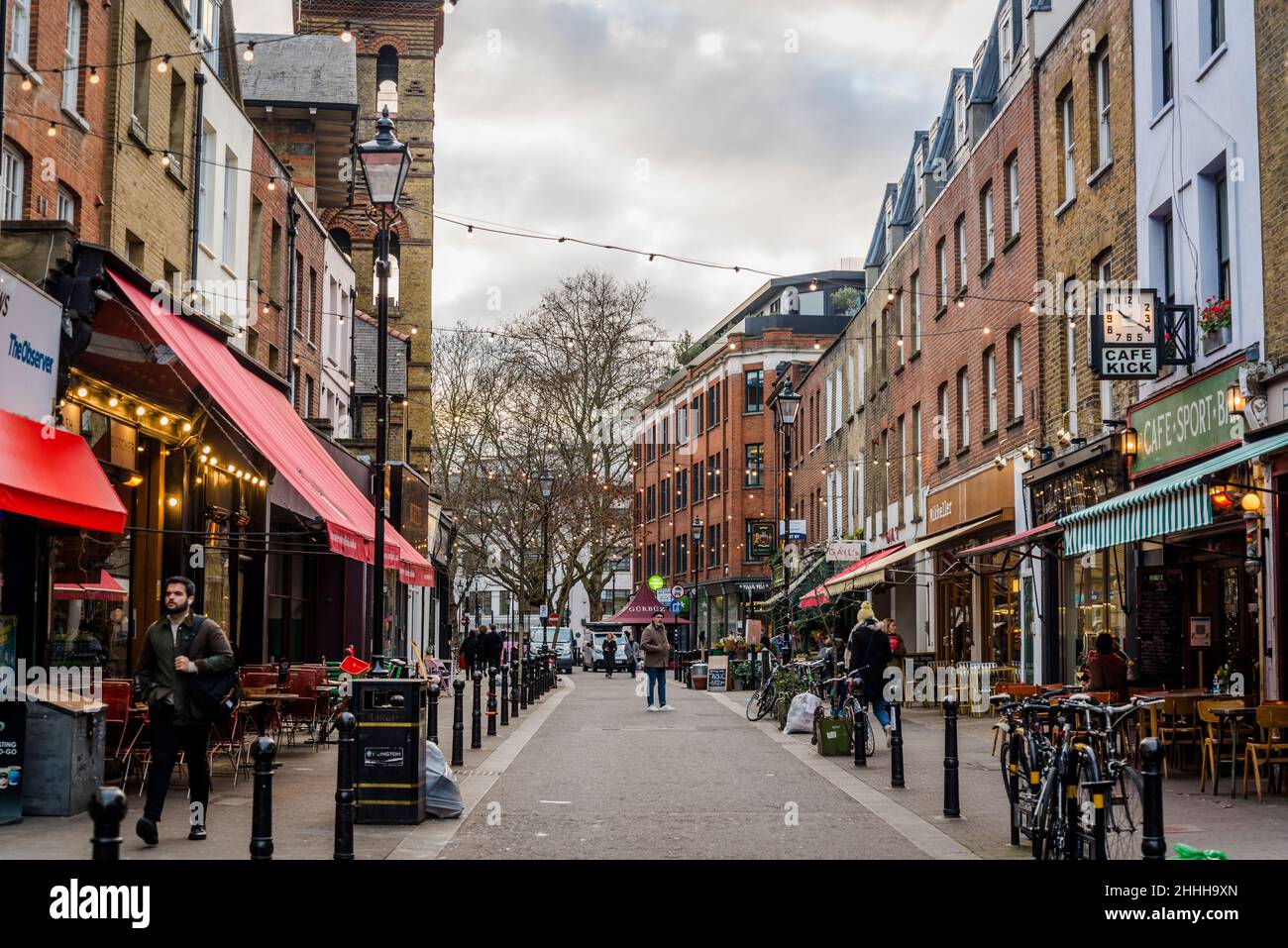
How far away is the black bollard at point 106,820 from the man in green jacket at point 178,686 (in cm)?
529

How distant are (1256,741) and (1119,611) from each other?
6.72 m

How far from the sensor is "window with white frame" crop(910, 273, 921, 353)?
1356 inches

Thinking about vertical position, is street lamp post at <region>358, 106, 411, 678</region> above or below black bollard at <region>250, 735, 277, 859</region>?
above

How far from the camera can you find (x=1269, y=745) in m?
13.4

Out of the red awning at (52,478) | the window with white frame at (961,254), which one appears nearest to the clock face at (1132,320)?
the window with white frame at (961,254)

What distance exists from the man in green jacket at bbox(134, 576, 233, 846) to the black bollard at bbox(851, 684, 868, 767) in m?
8.11

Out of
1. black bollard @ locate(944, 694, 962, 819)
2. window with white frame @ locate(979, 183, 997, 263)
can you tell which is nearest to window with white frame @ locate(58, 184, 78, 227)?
black bollard @ locate(944, 694, 962, 819)

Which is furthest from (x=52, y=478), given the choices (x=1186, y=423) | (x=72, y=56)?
(x=1186, y=423)

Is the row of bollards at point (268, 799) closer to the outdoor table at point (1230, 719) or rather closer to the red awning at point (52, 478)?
the red awning at point (52, 478)

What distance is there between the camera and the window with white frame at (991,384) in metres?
28.0

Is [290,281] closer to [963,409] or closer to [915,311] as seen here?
[963,409]

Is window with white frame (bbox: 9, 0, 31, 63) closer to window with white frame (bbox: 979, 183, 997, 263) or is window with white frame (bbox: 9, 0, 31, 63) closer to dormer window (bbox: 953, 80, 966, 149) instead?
window with white frame (bbox: 979, 183, 997, 263)
